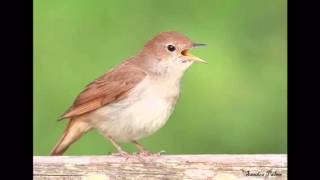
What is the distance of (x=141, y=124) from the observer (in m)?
3.64

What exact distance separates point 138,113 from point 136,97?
73 mm

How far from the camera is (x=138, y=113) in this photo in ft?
12.1

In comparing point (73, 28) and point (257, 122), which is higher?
point (73, 28)

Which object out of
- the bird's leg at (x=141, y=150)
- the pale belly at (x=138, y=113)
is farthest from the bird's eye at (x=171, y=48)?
the bird's leg at (x=141, y=150)

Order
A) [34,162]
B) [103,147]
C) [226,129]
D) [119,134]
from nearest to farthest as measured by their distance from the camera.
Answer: [34,162], [119,134], [103,147], [226,129]

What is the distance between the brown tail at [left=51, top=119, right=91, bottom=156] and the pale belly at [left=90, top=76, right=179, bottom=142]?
45 mm

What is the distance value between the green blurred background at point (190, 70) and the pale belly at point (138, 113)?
371 mm

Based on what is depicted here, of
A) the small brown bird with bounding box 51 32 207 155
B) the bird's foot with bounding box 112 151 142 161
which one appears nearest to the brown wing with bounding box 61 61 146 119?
the small brown bird with bounding box 51 32 207 155

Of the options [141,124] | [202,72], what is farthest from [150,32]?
[141,124]

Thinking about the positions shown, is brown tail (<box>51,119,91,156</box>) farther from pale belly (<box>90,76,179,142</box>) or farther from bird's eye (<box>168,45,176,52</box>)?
bird's eye (<box>168,45,176,52</box>)

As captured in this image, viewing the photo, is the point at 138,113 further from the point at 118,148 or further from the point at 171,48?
the point at 171,48

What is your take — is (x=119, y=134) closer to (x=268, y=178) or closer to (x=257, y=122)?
(x=268, y=178)

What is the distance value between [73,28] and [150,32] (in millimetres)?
369

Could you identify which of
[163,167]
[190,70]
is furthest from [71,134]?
[190,70]
